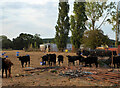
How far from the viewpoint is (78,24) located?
38.3 meters

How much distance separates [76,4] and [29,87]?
1379 inches

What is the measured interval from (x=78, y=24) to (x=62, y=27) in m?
5.44

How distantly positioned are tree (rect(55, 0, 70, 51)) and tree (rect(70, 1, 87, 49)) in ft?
10.7

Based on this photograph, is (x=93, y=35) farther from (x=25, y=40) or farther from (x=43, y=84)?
(x=25, y=40)

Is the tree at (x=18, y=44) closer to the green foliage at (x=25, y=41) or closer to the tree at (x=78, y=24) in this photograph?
the green foliage at (x=25, y=41)

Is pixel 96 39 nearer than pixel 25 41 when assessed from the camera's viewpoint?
Yes

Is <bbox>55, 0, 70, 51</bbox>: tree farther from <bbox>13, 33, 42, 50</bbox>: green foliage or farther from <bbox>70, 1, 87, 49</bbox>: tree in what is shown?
<bbox>13, 33, 42, 50</bbox>: green foliage

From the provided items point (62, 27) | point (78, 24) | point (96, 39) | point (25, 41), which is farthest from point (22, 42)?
point (96, 39)

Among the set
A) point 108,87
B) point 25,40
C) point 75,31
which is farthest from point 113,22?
point 25,40

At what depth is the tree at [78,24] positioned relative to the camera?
38094 millimetres

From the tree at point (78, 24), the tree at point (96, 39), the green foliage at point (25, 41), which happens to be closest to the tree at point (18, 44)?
the green foliage at point (25, 41)

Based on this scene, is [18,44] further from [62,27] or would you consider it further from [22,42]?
[62,27]

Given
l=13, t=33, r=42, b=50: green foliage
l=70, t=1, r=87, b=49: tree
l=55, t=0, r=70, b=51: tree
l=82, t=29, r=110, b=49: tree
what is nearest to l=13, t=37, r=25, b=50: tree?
l=13, t=33, r=42, b=50: green foliage

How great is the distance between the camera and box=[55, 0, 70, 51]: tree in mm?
41312
